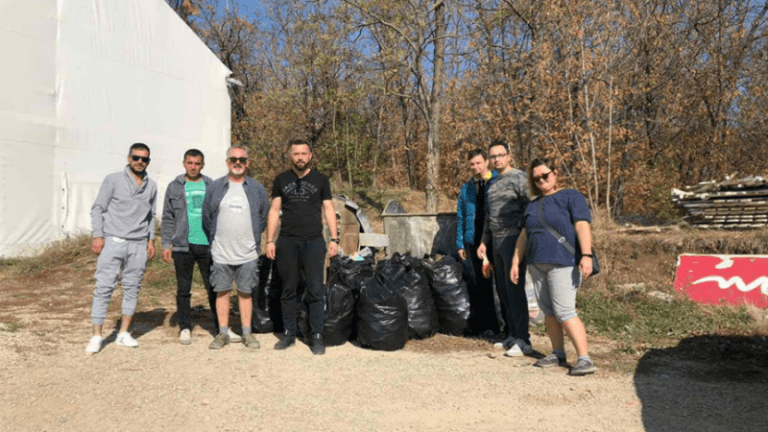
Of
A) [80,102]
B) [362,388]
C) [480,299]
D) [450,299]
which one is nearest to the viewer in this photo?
[362,388]

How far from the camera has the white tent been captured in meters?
11.6

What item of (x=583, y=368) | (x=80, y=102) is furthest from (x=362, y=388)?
(x=80, y=102)

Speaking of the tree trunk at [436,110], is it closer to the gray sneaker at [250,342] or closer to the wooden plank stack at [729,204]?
the wooden plank stack at [729,204]

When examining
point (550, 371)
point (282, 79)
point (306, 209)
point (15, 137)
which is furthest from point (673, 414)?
point (282, 79)

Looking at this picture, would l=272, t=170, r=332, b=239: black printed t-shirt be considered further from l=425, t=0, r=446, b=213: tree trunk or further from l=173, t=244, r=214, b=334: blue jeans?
l=425, t=0, r=446, b=213: tree trunk

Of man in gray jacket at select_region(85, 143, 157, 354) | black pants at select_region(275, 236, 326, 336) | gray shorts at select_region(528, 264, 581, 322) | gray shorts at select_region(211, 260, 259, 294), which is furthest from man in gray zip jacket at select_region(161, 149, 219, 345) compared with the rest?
gray shorts at select_region(528, 264, 581, 322)

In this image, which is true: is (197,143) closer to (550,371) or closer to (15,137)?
(15,137)

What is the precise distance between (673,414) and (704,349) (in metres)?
1.86

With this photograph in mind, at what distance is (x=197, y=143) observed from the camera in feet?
53.7

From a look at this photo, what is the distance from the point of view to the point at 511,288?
5258mm

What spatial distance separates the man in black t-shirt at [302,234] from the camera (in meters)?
5.38

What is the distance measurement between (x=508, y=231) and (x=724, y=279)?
Answer: 349cm

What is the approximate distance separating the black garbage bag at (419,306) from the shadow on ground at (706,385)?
1.89 m

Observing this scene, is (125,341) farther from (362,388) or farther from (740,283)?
(740,283)
